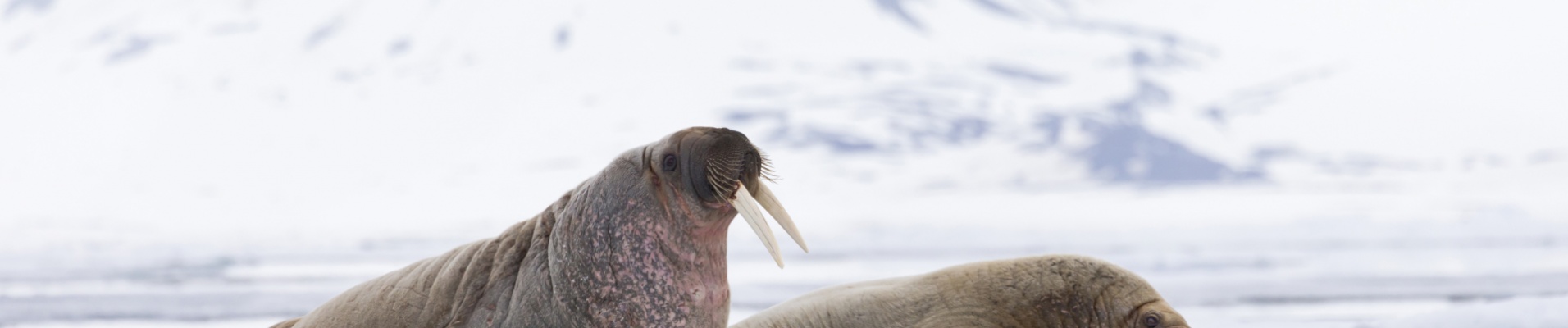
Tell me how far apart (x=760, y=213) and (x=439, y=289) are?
24.3 inches

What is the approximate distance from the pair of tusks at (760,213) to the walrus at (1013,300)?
0.61 metres

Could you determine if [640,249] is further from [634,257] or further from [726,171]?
[726,171]

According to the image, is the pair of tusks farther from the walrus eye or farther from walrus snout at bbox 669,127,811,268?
the walrus eye

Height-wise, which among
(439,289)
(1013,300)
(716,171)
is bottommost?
(1013,300)

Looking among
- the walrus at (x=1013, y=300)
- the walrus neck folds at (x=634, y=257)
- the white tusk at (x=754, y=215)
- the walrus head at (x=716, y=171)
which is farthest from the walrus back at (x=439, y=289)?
the walrus at (x=1013, y=300)

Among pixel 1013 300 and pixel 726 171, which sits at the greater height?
pixel 726 171

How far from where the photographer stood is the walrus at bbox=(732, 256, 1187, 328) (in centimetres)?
249

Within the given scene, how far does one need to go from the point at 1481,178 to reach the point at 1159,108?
21.9 meters

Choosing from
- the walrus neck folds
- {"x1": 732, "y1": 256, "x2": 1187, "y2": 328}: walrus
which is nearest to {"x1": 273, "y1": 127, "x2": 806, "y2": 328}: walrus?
the walrus neck folds

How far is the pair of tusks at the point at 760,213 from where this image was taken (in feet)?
6.23

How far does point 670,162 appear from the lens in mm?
1960

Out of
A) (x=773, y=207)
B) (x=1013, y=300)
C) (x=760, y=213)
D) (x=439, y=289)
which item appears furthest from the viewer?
(x=1013, y=300)

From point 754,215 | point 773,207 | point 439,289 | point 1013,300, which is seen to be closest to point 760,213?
point 754,215

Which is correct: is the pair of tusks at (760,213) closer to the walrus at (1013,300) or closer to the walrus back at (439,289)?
the walrus back at (439,289)
